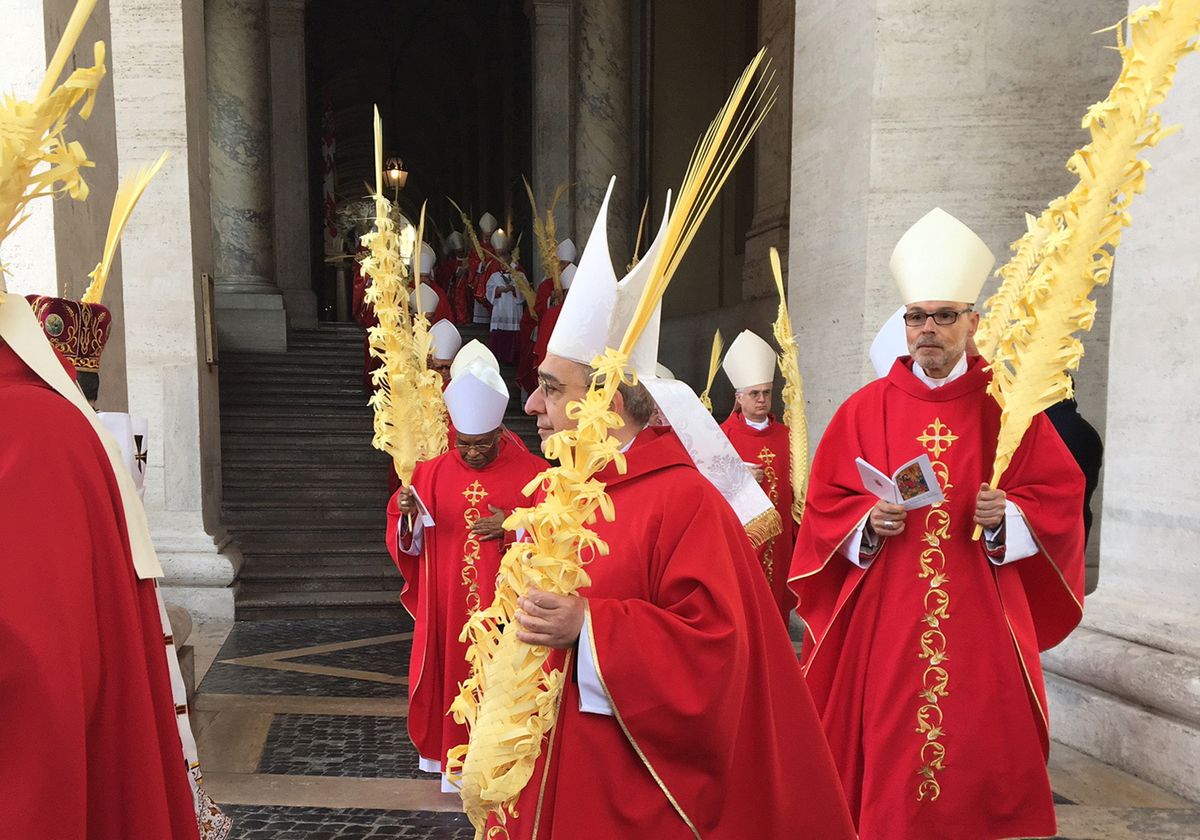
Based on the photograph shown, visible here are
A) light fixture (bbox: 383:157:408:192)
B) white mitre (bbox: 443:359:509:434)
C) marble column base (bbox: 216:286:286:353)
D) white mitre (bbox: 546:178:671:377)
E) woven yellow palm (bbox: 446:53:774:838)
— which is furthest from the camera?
light fixture (bbox: 383:157:408:192)

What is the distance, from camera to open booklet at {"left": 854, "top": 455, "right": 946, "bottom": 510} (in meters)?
3.16

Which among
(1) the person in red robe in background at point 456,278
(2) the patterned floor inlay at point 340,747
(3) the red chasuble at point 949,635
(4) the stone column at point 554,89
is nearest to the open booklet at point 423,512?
(2) the patterned floor inlay at point 340,747

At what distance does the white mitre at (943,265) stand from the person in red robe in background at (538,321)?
796 cm

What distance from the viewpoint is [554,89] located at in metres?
15.2

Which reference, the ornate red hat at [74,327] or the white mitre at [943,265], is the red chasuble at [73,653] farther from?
the white mitre at [943,265]

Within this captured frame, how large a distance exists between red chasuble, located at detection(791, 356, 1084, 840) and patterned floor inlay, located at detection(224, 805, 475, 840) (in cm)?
150

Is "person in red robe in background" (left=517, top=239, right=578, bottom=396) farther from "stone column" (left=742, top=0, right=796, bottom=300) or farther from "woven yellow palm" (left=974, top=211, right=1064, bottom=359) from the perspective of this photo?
"woven yellow palm" (left=974, top=211, right=1064, bottom=359)

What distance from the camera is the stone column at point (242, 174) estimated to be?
12836mm

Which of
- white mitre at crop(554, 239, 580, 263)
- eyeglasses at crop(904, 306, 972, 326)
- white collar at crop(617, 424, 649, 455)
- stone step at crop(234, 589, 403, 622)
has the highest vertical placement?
white mitre at crop(554, 239, 580, 263)

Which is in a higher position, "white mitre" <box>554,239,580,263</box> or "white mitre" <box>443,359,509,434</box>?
"white mitre" <box>554,239,580,263</box>

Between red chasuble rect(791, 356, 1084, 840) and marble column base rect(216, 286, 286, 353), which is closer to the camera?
red chasuble rect(791, 356, 1084, 840)

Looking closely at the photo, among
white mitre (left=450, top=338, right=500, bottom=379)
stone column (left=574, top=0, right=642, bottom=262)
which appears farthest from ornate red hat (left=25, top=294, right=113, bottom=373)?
stone column (left=574, top=0, right=642, bottom=262)

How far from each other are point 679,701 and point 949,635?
5.57 ft

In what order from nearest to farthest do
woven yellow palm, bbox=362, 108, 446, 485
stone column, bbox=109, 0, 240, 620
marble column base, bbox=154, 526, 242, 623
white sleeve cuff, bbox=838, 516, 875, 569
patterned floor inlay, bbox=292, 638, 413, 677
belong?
1. white sleeve cuff, bbox=838, 516, 875, 569
2. woven yellow palm, bbox=362, 108, 446, 485
3. patterned floor inlay, bbox=292, 638, 413, 677
4. stone column, bbox=109, 0, 240, 620
5. marble column base, bbox=154, 526, 242, 623
